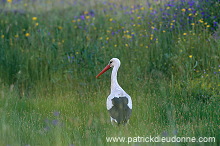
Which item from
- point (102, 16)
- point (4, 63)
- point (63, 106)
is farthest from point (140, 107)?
point (102, 16)

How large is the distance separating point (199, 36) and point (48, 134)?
4.37 m

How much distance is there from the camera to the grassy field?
194 inches

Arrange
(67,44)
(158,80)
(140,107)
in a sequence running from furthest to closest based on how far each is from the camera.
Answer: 1. (67,44)
2. (158,80)
3. (140,107)

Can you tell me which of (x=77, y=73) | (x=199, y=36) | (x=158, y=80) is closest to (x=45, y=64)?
(x=77, y=73)

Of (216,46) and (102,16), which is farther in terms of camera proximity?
(102,16)

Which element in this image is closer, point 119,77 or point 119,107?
point 119,107

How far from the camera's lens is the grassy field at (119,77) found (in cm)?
492

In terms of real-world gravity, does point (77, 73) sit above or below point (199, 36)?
below

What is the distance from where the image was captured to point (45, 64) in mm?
8031

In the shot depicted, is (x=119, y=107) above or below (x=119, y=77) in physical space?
below

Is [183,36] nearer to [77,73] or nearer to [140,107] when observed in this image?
[77,73]

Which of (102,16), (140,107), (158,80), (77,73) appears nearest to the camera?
(140,107)

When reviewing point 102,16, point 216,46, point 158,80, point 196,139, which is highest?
point 102,16

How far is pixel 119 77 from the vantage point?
7469 mm
